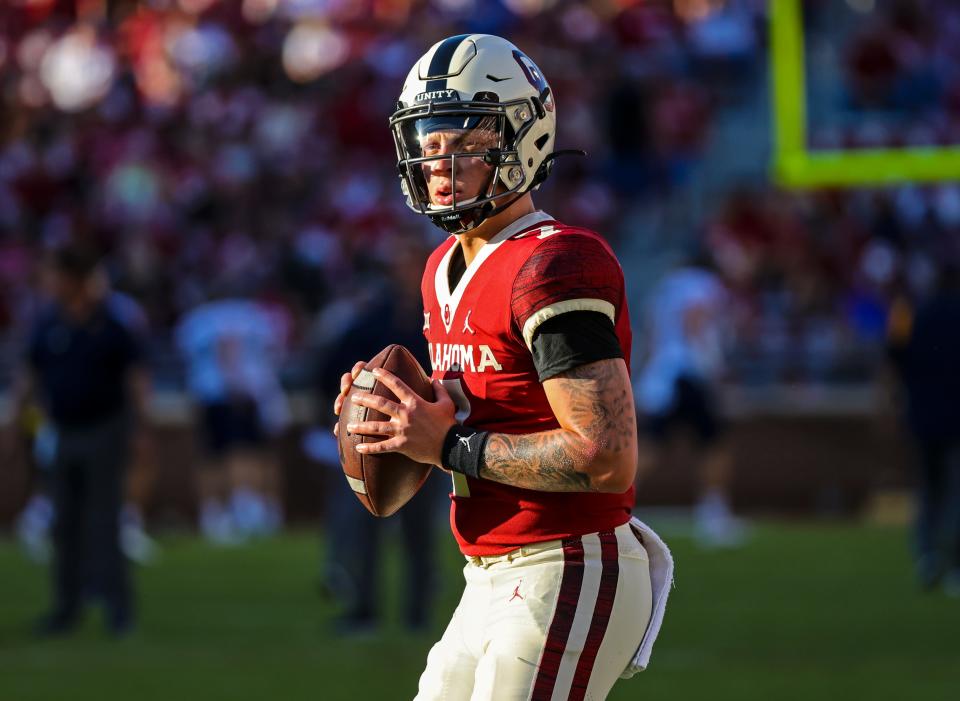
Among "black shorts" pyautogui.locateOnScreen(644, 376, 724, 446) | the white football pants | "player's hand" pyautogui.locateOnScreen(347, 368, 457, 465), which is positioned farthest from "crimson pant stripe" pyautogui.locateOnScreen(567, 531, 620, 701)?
"black shorts" pyautogui.locateOnScreen(644, 376, 724, 446)

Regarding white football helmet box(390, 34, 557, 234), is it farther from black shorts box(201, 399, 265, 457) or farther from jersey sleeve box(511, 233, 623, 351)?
black shorts box(201, 399, 265, 457)

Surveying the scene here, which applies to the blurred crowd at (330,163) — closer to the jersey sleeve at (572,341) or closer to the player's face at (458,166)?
the player's face at (458,166)

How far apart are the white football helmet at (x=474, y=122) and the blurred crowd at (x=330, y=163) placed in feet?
31.9

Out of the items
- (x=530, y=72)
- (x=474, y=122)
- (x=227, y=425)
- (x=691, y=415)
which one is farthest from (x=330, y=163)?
(x=474, y=122)

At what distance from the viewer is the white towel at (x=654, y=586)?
3.52 metres

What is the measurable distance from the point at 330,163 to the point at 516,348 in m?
15.5

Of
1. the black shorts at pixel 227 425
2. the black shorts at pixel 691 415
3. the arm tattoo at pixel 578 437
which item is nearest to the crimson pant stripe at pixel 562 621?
the arm tattoo at pixel 578 437

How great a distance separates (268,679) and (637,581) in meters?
4.36

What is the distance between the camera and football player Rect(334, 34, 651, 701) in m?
3.28

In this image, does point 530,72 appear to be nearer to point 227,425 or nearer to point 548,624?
point 548,624

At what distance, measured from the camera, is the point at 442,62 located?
3650 millimetres

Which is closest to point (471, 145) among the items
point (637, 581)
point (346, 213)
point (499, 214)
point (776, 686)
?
point (499, 214)

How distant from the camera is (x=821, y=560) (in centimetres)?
1188

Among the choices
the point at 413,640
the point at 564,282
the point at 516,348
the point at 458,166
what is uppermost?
the point at 458,166
